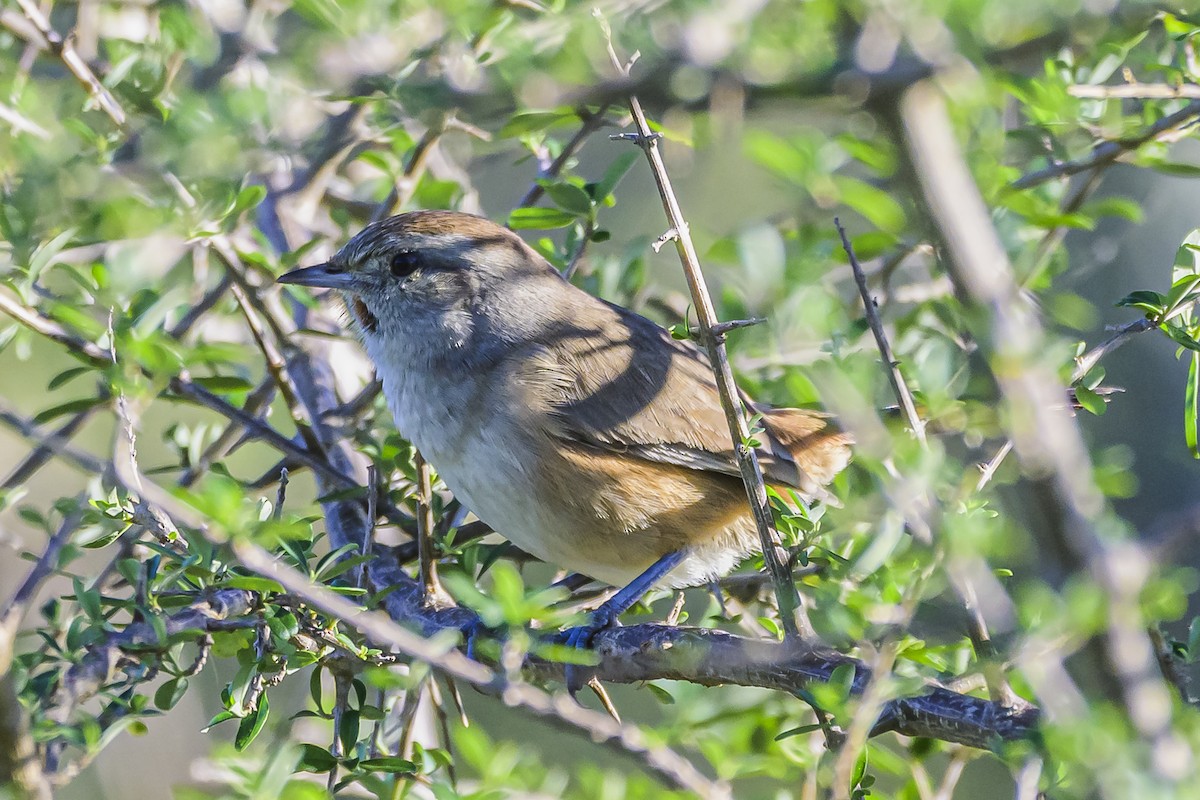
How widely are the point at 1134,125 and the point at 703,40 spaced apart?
216 cm

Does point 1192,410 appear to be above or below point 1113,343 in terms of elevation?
below

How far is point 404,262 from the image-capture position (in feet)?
15.5

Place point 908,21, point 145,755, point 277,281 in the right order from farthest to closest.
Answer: point 145,755, point 277,281, point 908,21

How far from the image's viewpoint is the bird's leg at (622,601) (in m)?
3.86

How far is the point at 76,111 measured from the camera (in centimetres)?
370

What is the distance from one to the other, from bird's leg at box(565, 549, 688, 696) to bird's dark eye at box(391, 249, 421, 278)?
1.56 metres

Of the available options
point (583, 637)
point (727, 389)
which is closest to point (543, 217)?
point (727, 389)

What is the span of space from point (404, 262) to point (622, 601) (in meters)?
1.66

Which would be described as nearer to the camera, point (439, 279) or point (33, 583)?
point (33, 583)

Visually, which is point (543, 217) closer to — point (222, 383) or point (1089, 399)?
point (222, 383)

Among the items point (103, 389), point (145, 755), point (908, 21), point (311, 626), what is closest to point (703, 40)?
point (908, 21)

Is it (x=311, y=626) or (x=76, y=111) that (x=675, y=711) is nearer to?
(x=311, y=626)

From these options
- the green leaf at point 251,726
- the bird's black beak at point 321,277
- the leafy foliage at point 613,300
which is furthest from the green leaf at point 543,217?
the green leaf at point 251,726

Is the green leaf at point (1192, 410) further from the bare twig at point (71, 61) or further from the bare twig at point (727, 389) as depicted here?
the bare twig at point (71, 61)
